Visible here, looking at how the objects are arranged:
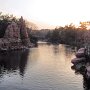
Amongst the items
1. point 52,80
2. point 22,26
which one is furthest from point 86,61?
point 22,26

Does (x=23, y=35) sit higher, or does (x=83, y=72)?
(x=23, y=35)

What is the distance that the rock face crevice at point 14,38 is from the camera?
128875 mm

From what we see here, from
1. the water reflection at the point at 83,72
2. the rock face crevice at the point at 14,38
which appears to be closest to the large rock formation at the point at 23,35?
the rock face crevice at the point at 14,38

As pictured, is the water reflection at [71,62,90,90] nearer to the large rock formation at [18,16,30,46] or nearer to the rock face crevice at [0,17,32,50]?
the rock face crevice at [0,17,32,50]

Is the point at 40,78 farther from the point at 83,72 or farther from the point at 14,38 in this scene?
the point at 14,38

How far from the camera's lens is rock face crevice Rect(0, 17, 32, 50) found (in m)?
129

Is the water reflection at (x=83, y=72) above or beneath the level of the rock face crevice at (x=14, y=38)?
beneath

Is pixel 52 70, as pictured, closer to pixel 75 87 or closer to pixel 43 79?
pixel 43 79

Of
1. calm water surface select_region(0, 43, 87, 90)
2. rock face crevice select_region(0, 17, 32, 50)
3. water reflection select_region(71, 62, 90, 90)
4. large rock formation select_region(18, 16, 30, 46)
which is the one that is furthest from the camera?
large rock formation select_region(18, 16, 30, 46)

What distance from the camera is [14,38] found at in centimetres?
13950

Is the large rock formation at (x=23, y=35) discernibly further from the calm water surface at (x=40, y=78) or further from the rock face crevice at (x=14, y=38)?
the calm water surface at (x=40, y=78)

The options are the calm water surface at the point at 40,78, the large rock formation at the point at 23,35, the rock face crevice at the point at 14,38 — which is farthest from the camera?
the large rock formation at the point at 23,35

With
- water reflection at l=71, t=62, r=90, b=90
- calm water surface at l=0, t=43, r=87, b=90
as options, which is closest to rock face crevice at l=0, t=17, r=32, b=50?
calm water surface at l=0, t=43, r=87, b=90

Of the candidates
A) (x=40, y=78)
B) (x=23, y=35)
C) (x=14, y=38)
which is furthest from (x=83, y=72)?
(x=23, y=35)
